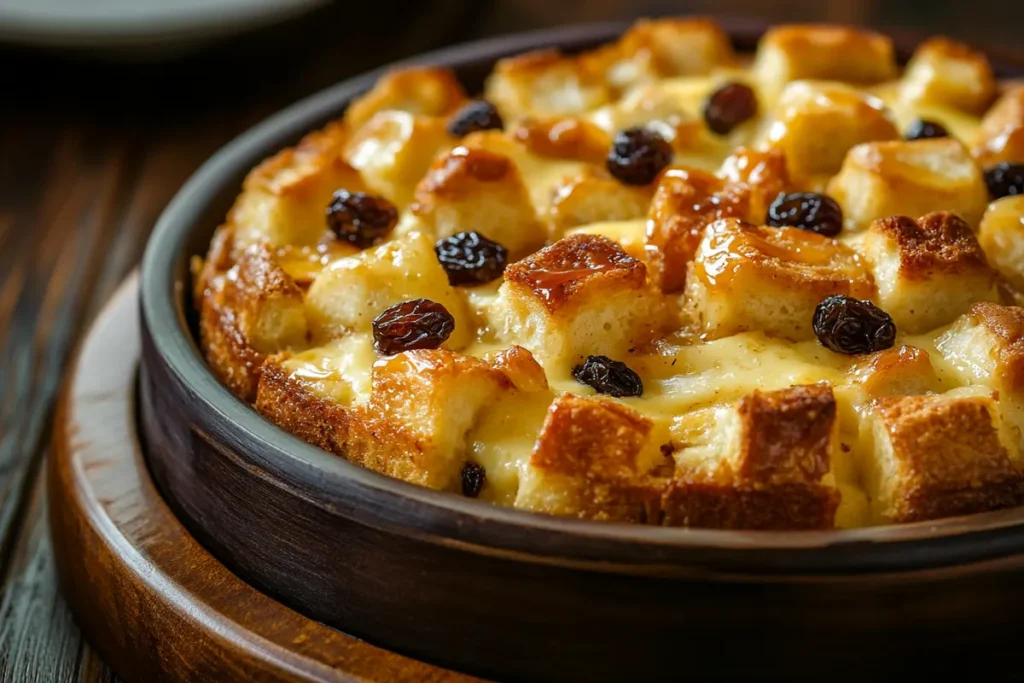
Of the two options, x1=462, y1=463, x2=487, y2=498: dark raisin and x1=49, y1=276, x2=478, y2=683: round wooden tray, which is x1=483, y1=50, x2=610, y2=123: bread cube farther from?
x1=462, y1=463, x2=487, y2=498: dark raisin

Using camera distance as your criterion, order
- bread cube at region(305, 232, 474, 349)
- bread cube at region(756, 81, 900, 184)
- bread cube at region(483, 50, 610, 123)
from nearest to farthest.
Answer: bread cube at region(305, 232, 474, 349), bread cube at region(756, 81, 900, 184), bread cube at region(483, 50, 610, 123)

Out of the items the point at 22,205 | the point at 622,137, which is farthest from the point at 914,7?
the point at 22,205

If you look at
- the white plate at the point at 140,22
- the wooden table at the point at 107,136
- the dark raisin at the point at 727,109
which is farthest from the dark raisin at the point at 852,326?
the white plate at the point at 140,22

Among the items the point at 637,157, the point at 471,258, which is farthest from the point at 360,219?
the point at 637,157

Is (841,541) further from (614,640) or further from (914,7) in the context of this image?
(914,7)

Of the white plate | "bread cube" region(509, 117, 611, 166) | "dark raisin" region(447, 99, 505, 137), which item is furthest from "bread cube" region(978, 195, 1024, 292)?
the white plate

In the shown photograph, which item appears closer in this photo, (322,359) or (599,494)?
(599,494)

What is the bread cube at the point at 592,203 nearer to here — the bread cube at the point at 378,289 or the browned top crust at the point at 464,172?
the browned top crust at the point at 464,172
